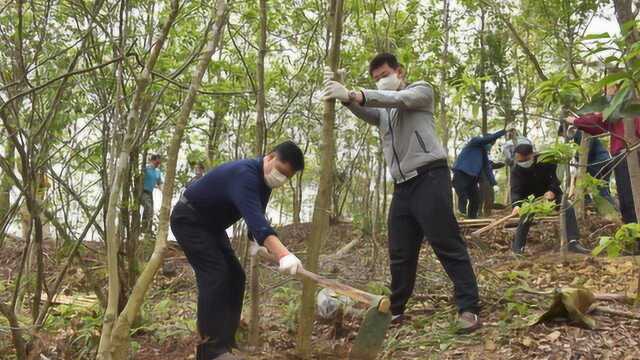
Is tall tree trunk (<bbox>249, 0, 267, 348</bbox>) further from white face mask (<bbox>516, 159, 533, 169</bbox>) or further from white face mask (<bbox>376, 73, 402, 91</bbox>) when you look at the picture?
white face mask (<bbox>516, 159, 533, 169</bbox>)

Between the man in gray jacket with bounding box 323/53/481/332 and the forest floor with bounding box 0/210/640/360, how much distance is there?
0.26 m

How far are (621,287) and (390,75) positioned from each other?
2482 mm

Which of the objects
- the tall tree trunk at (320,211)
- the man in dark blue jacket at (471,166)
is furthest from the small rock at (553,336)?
the man in dark blue jacket at (471,166)

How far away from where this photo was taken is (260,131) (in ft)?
13.9

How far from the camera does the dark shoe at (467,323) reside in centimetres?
392

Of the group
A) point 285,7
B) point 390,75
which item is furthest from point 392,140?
point 285,7

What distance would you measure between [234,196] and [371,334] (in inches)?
44.6

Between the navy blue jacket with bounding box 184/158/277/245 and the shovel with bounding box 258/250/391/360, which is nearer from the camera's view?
the shovel with bounding box 258/250/391/360

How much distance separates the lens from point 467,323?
3.92 metres

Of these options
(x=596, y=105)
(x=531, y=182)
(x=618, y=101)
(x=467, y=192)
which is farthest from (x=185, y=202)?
(x=467, y=192)

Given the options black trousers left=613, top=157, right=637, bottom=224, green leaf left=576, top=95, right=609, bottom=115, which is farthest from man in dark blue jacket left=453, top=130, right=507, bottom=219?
green leaf left=576, top=95, right=609, bottom=115

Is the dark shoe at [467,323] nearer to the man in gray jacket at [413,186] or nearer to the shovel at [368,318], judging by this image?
the man in gray jacket at [413,186]

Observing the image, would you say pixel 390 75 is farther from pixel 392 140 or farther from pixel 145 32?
pixel 145 32

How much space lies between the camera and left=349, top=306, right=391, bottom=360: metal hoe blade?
3337mm
